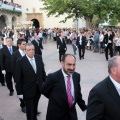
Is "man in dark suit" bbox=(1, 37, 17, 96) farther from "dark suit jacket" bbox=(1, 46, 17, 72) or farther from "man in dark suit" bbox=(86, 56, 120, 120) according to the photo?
"man in dark suit" bbox=(86, 56, 120, 120)

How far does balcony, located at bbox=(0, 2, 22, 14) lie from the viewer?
43.3 metres

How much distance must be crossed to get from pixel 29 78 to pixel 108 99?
9.73 feet

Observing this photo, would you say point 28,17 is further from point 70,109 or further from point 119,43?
point 70,109

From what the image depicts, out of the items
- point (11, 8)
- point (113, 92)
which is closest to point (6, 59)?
point (113, 92)

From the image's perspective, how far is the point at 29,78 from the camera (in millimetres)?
5723

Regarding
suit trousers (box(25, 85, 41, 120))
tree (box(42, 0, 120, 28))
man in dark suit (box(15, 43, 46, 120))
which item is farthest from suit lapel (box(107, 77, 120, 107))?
tree (box(42, 0, 120, 28))

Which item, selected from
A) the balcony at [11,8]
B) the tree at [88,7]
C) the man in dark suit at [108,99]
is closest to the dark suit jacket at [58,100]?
the man in dark suit at [108,99]

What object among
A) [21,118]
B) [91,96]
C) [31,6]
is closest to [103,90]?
[91,96]

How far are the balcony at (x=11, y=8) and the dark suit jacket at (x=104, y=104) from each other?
41.4 metres

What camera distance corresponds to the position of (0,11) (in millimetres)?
42781

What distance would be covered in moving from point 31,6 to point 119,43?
3584 centimetres

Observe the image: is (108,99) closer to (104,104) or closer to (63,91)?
(104,104)

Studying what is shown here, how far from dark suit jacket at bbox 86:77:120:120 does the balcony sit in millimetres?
41351

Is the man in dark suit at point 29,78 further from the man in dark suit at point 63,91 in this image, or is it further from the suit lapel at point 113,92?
the suit lapel at point 113,92
